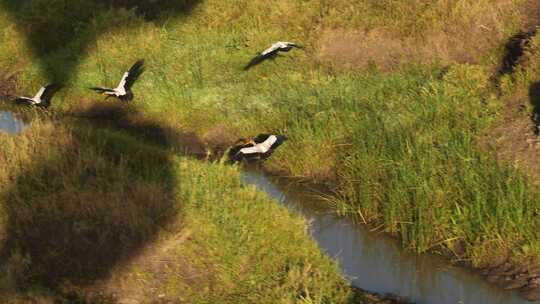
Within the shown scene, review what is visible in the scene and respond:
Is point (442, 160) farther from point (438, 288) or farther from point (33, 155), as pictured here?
point (33, 155)

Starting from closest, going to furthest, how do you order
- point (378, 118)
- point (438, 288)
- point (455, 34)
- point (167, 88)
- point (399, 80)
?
1. point (438, 288)
2. point (378, 118)
3. point (399, 80)
4. point (455, 34)
5. point (167, 88)

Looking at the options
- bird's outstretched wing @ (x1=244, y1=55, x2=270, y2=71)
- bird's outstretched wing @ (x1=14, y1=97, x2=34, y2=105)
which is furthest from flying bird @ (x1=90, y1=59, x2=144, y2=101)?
bird's outstretched wing @ (x1=244, y1=55, x2=270, y2=71)

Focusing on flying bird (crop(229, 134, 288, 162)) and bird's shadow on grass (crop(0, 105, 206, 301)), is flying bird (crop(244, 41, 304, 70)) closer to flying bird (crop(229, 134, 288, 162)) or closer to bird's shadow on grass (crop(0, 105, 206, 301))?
flying bird (crop(229, 134, 288, 162))

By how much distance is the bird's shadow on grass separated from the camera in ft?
25.9

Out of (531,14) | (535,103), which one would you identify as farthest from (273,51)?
(535,103)

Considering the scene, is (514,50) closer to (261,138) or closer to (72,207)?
(261,138)

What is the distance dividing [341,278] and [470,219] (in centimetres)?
214

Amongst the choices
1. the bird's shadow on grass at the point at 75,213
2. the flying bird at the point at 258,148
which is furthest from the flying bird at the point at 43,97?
the bird's shadow on grass at the point at 75,213

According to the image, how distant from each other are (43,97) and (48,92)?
0.94 ft

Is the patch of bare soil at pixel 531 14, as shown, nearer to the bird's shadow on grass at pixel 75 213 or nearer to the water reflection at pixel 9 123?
the bird's shadow on grass at pixel 75 213

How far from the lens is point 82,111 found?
17.0 m

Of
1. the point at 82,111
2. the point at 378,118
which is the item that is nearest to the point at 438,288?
the point at 378,118

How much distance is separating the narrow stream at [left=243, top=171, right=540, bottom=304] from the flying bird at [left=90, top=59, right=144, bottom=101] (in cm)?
654

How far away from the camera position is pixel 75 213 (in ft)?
27.7
